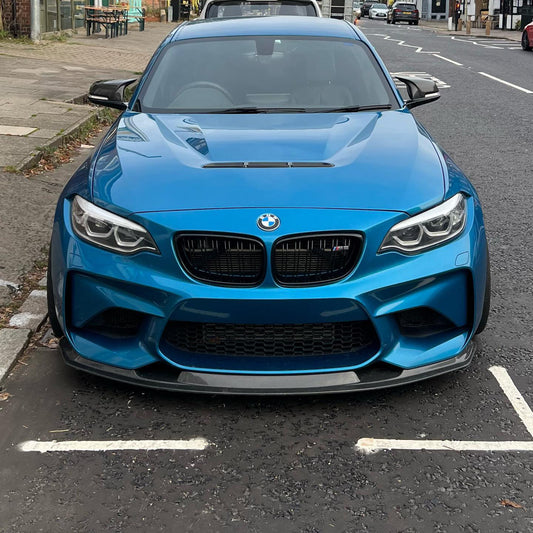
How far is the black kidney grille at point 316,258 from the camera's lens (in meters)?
3.24

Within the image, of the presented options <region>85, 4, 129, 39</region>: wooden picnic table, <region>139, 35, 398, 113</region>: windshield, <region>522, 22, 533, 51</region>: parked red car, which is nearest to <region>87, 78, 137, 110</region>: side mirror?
<region>139, 35, 398, 113</region>: windshield

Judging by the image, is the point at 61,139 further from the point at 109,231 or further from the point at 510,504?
the point at 510,504

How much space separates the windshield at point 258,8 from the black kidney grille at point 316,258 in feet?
29.6

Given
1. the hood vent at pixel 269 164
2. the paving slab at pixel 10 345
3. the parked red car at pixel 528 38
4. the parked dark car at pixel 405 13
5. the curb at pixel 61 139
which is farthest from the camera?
the parked dark car at pixel 405 13

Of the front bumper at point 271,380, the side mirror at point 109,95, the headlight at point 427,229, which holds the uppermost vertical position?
the side mirror at point 109,95

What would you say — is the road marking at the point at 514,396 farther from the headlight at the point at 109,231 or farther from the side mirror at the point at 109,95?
the side mirror at the point at 109,95

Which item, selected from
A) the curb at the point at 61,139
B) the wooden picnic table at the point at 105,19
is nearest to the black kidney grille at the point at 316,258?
the curb at the point at 61,139

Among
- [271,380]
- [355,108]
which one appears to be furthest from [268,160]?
[355,108]

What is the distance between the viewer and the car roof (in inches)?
209

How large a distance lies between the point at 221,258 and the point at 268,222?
0.23 meters

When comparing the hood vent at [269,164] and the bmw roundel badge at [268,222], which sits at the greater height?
the hood vent at [269,164]

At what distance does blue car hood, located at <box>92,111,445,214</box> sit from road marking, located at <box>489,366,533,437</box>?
872mm

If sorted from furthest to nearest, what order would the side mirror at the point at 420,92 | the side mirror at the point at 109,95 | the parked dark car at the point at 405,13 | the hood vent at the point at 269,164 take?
the parked dark car at the point at 405,13
the side mirror at the point at 420,92
the side mirror at the point at 109,95
the hood vent at the point at 269,164

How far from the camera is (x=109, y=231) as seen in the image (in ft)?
11.0
